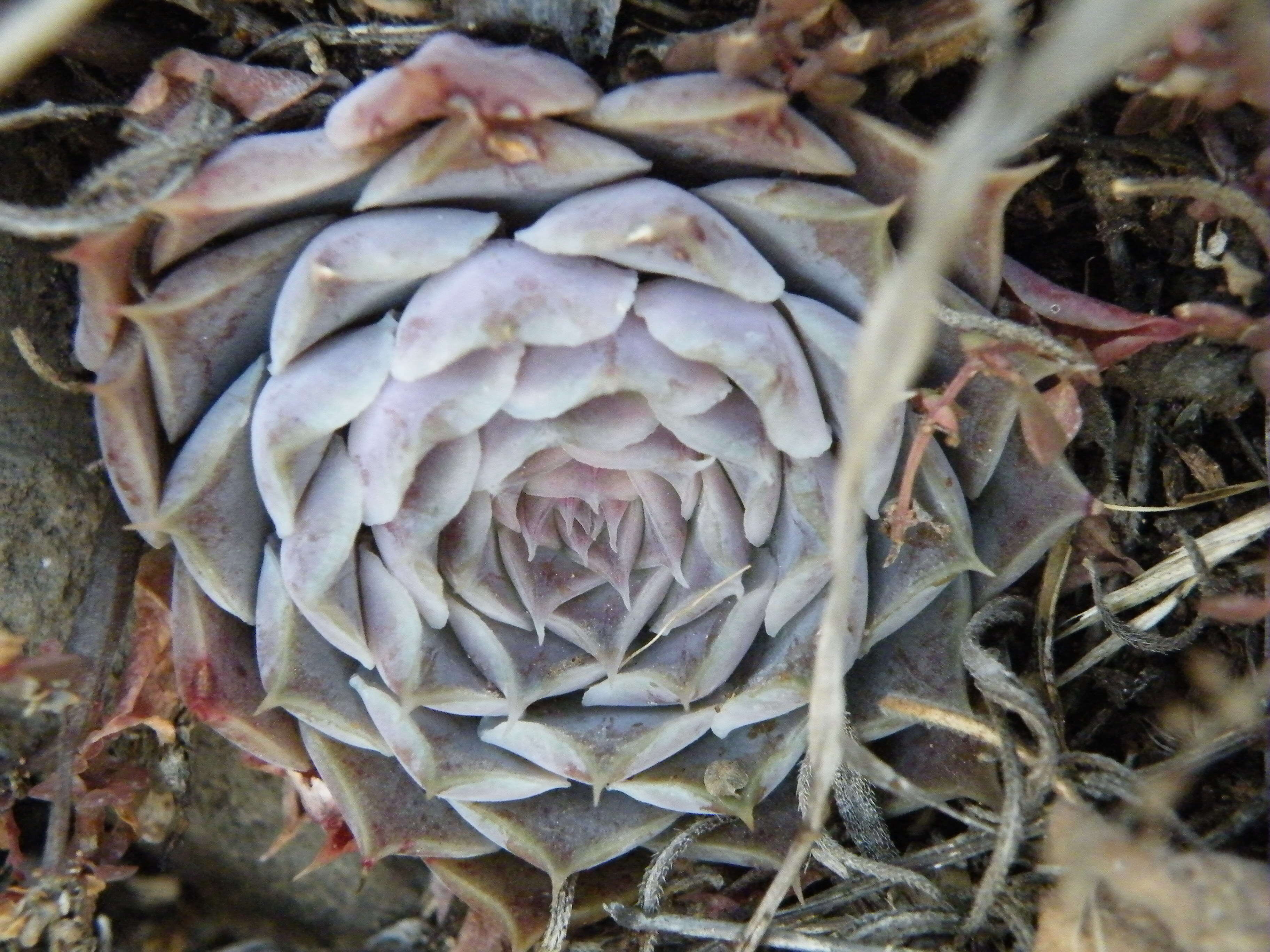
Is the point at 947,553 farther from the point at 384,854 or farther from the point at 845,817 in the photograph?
the point at 384,854

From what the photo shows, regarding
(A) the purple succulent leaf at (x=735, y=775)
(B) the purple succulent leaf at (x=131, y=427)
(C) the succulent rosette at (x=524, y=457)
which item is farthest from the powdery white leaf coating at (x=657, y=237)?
(A) the purple succulent leaf at (x=735, y=775)

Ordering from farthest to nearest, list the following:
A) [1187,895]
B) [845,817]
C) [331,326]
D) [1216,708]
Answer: [845,817] < [1216,708] < [331,326] < [1187,895]

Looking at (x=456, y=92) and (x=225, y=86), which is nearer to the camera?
(x=456, y=92)

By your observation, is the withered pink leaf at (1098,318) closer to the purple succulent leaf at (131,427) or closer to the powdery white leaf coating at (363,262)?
the powdery white leaf coating at (363,262)

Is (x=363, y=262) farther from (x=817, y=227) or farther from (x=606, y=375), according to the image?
(x=817, y=227)

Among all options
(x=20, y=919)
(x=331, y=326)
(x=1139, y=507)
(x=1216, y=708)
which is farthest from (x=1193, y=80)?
(x=20, y=919)

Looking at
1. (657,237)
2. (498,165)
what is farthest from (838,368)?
(498,165)
